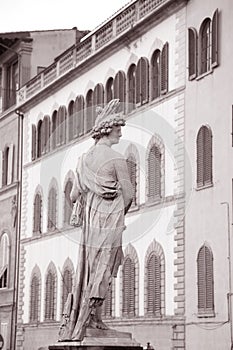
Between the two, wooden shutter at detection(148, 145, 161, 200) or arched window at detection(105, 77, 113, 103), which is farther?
arched window at detection(105, 77, 113, 103)

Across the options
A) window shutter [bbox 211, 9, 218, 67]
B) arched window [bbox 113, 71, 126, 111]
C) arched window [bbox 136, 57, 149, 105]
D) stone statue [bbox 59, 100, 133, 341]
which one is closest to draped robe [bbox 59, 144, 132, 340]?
stone statue [bbox 59, 100, 133, 341]

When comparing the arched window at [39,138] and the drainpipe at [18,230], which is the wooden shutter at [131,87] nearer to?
the arched window at [39,138]

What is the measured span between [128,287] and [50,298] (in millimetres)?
7654

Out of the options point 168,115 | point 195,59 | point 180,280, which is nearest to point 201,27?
point 195,59

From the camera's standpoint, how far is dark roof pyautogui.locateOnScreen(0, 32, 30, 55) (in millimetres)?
45719

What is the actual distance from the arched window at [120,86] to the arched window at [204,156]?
5.72 m

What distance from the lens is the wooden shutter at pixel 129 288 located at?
103ft

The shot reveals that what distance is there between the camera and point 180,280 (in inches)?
1124

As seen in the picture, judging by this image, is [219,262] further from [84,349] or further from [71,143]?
[84,349]

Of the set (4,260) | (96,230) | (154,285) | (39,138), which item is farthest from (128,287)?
(96,230)

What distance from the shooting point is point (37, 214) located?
135 feet

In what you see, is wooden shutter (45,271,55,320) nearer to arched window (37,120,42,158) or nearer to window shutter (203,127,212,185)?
arched window (37,120,42,158)

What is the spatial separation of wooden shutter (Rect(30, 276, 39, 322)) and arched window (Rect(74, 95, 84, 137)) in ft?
23.2

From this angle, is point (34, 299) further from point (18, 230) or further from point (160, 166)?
point (160, 166)
